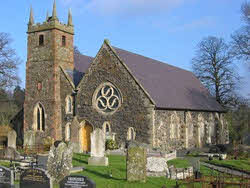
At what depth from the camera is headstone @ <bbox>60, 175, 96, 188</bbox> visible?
10500 millimetres

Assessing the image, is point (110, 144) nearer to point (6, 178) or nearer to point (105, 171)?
point (105, 171)

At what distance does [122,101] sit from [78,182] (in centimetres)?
1731

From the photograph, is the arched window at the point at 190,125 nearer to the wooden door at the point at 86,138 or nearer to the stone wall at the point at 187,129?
the stone wall at the point at 187,129

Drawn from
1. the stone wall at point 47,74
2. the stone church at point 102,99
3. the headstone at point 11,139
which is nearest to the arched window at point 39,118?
the stone church at point 102,99

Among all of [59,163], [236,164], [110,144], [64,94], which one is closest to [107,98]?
[110,144]

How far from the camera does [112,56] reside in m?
28.4

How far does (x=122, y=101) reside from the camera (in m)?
27.8

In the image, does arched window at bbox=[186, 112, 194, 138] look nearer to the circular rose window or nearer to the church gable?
the church gable

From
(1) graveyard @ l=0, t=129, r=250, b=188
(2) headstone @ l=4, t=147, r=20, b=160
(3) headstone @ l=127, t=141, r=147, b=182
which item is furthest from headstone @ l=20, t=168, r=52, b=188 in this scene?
(2) headstone @ l=4, t=147, r=20, b=160

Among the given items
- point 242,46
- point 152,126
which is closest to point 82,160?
point 152,126

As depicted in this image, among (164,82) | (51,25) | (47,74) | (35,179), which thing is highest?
(51,25)

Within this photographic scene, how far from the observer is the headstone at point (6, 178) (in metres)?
12.7

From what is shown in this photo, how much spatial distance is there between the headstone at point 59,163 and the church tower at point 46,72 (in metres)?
14.8

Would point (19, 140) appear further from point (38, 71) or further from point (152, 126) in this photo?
point (152, 126)
